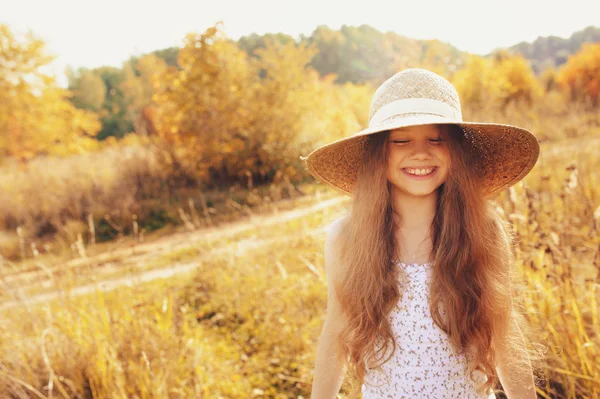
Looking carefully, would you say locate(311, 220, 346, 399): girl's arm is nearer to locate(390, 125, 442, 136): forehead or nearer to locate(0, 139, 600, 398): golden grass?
locate(0, 139, 600, 398): golden grass

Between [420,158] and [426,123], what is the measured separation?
0.16m

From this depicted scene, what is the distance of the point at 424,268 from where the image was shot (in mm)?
1335

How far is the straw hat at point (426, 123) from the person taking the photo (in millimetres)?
1248

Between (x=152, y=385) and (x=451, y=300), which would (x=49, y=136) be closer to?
(x=152, y=385)

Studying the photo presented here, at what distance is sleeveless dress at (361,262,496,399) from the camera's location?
1309 millimetres

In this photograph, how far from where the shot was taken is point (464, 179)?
4.50ft

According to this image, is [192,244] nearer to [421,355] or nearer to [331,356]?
[331,356]

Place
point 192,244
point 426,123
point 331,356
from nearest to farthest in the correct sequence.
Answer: point 426,123, point 331,356, point 192,244

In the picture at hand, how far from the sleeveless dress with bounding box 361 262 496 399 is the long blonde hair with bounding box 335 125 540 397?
0.03m

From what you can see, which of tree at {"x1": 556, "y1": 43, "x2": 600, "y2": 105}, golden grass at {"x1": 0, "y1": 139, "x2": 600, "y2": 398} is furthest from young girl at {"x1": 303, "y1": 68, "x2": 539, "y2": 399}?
tree at {"x1": 556, "y1": 43, "x2": 600, "y2": 105}

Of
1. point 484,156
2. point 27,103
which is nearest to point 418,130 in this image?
point 484,156

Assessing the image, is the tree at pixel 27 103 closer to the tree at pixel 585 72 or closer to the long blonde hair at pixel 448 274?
the long blonde hair at pixel 448 274

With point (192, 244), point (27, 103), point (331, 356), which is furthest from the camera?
point (27, 103)

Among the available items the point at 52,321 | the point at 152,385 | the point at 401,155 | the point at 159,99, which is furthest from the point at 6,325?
the point at 159,99
